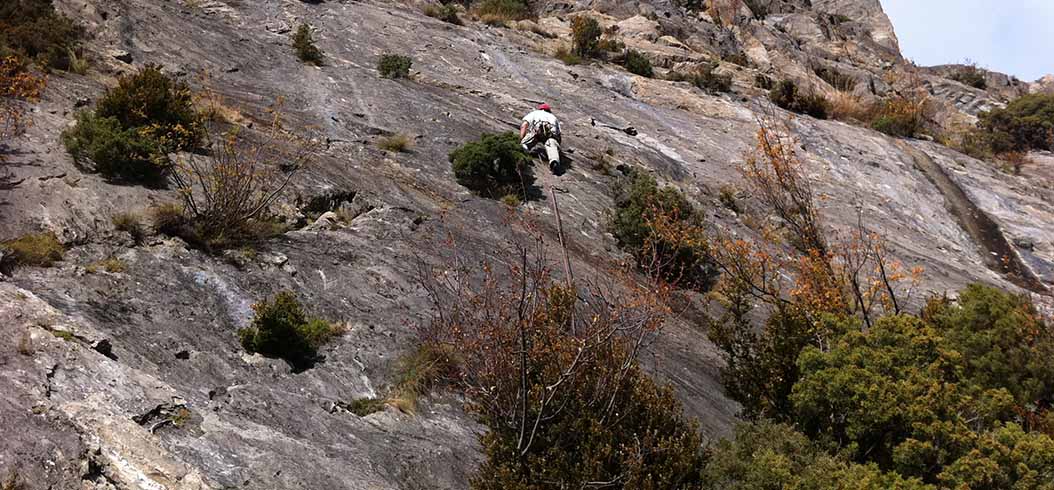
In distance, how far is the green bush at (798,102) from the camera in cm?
2544

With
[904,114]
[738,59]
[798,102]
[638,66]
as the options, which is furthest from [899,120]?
[638,66]

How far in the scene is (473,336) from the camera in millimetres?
8016

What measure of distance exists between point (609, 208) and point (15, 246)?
36.0ft

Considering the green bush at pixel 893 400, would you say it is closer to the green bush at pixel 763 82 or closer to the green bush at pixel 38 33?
the green bush at pixel 38 33

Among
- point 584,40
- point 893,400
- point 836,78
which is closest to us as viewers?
point 893,400

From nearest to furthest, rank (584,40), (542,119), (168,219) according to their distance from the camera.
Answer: (168,219)
(542,119)
(584,40)

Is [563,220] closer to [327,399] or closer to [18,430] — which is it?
[327,399]

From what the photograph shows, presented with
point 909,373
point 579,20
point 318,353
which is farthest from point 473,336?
point 579,20

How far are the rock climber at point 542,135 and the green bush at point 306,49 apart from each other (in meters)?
6.46

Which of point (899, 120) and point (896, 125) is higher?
point (899, 120)

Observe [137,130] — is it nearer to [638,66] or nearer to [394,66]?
[394,66]

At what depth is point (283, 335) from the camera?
29.8 ft

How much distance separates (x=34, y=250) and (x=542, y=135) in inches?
441

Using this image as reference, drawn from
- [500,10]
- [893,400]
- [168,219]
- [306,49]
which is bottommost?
[168,219]
